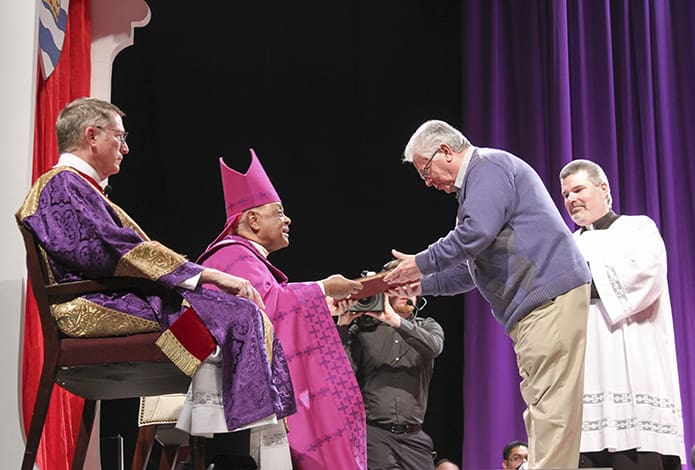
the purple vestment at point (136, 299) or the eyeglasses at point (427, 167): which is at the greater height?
the eyeglasses at point (427, 167)

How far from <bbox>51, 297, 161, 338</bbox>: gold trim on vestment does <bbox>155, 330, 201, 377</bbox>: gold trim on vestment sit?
142mm

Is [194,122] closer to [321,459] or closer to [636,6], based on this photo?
[636,6]

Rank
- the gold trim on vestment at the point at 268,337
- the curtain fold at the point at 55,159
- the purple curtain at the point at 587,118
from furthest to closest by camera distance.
A: the purple curtain at the point at 587,118, the curtain fold at the point at 55,159, the gold trim on vestment at the point at 268,337

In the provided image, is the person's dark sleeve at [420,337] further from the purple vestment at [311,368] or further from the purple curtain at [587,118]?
the purple curtain at [587,118]

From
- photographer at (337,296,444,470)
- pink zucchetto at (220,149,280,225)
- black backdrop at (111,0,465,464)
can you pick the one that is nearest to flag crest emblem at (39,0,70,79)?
pink zucchetto at (220,149,280,225)

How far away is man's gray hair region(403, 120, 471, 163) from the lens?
3715mm

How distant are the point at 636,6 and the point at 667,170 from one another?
3.87ft

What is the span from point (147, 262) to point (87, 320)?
25 cm

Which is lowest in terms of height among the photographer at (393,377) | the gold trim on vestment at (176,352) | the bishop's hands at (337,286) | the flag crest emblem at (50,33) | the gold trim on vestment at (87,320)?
the photographer at (393,377)

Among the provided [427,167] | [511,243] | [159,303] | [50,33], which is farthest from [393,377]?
[50,33]

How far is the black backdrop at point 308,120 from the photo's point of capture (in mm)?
6430

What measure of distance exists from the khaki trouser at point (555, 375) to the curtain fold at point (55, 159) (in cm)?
187

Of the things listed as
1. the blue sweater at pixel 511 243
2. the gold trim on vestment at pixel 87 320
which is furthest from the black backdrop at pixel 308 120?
the gold trim on vestment at pixel 87 320

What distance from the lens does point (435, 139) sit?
147 inches
